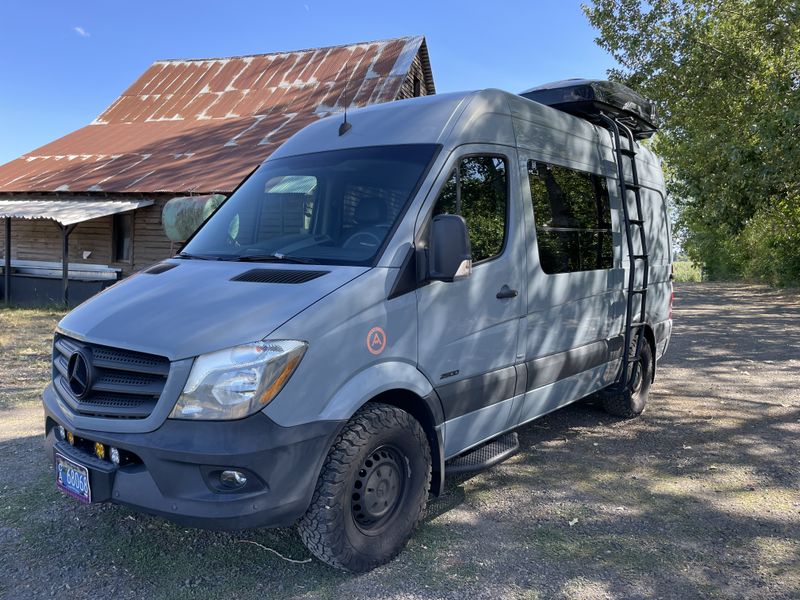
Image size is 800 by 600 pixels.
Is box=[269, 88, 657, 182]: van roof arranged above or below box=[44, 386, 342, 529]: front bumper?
above

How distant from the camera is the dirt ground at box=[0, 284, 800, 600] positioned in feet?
10.1

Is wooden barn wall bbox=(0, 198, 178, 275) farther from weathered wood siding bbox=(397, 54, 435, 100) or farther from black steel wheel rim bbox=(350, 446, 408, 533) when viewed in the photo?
black steel wheel rim bbox=(350, 446, 408, 533)

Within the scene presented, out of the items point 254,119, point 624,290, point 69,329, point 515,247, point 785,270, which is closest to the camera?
point 69,329

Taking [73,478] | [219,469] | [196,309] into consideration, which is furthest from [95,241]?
[219,469]

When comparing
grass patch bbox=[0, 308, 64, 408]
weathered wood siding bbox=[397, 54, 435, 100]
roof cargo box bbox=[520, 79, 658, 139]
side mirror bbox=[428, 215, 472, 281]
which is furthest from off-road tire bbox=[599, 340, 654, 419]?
weathered wood siding bbox=[397, 54, 435, 100]

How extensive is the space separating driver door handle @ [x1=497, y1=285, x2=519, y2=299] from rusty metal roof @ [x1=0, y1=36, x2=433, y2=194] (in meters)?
11.5

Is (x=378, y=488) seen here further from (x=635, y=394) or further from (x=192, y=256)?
(x=635, y=394)

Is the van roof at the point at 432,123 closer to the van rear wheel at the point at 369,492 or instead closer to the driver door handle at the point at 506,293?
the driver door handle at the point at 506,293

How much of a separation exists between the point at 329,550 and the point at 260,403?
82cm

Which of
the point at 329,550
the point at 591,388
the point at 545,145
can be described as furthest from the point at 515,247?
the point at 329,550

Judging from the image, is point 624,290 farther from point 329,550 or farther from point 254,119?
point 254,119

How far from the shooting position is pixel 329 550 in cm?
292

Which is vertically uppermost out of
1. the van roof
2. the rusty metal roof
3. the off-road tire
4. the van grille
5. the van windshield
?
the rusty metal roof

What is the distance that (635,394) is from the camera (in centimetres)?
604
